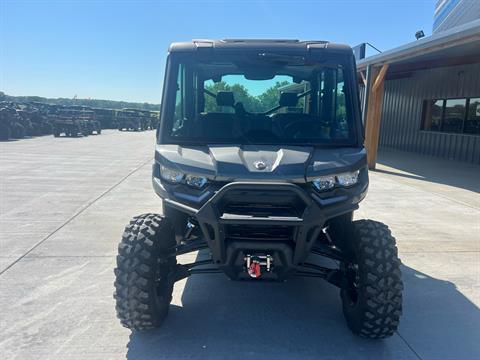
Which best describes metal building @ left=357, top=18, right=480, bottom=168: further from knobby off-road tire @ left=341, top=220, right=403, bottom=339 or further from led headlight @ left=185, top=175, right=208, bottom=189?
led headlight @ left=185, top=175, right=208, bottom=189

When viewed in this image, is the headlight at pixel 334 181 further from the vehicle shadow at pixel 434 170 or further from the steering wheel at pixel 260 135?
the vehicle shadow at pixel 434 170

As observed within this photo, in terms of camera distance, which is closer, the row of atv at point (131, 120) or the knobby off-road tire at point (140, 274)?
the knobby off-road tire at point (140, 274)

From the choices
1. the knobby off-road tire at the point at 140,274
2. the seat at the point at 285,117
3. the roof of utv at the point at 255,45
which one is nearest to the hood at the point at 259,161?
the seat at the point at 285,117

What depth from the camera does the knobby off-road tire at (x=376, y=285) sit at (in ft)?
9.23

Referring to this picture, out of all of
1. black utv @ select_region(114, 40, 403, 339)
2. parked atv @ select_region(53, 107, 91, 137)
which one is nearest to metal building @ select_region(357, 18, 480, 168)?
black utv @ select_region(114, 40, 403, 339)

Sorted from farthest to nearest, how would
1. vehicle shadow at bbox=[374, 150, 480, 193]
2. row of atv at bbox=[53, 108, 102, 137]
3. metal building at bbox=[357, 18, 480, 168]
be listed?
1. row of atv at bbox=[53, 108, 102, 137]
2. metal building at bbox=[357, 18, 480, 168]
3. vehicle shadow at bbox=[374, 150, 480, 193]

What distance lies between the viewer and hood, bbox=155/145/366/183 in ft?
8.87

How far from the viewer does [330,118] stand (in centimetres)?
339

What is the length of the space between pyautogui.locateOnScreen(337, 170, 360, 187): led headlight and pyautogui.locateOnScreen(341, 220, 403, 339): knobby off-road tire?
1.27ft

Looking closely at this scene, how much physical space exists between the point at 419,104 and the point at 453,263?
15.1 metres

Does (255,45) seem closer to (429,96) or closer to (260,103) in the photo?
(260,103)

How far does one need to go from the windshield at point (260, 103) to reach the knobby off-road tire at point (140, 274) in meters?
0.77

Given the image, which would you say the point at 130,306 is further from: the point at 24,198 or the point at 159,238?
the point at 24,198

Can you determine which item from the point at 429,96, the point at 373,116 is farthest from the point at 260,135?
the point at 429,96
